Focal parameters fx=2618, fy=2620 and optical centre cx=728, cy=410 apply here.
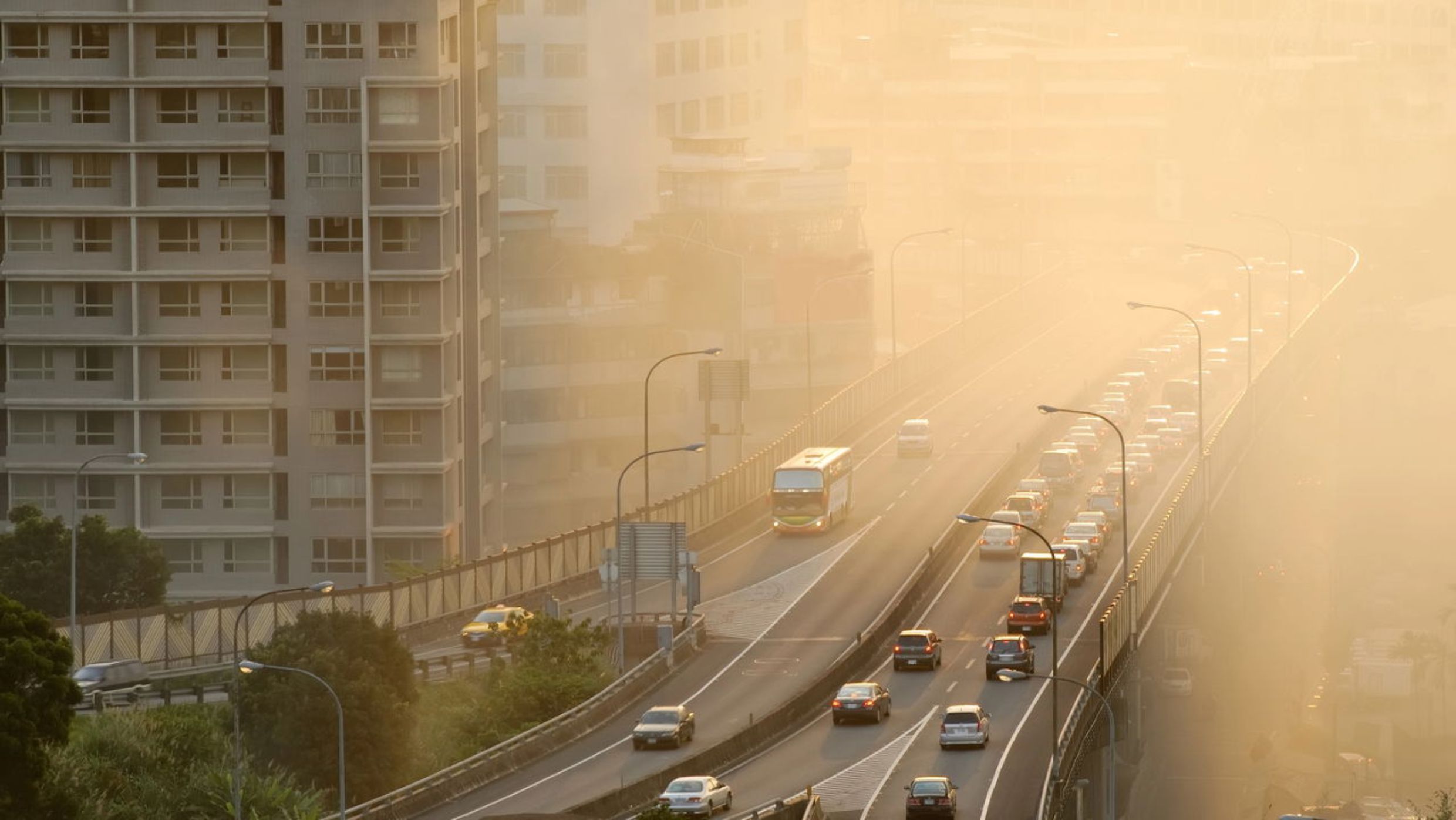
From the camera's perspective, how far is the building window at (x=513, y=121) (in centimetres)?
17450

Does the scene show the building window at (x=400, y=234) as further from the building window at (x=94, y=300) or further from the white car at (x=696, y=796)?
the white car at (x=696, y=796)

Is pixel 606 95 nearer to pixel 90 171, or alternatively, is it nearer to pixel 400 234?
pixel 400 234

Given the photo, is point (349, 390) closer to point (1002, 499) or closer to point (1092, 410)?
point (1002, 499)

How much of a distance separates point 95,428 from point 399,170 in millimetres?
17689

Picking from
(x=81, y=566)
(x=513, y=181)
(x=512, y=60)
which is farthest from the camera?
(x=513, y=181)

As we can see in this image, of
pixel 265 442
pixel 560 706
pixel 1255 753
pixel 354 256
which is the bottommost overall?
pixel 1255 753

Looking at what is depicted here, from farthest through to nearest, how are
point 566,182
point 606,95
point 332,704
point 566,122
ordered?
point 566,182, point 606,95, point 566,122, point 332,704

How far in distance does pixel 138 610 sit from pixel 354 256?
30769mm

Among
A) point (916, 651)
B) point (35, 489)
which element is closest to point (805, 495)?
point (916, 651)

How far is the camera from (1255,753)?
140375 millimetres

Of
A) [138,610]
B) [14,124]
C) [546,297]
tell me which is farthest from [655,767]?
[546,297]

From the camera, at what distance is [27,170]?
113 meters

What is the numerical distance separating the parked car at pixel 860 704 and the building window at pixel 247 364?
3914 centimetres

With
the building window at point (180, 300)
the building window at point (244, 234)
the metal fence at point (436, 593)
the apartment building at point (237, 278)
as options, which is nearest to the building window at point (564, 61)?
the metal fence at point (436, 593)
